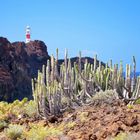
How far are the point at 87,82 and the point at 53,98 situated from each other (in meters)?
1.53

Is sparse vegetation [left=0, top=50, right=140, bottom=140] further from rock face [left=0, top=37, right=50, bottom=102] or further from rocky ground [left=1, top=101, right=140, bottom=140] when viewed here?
rock face [left=0, top=37, right=50, bottom=102]

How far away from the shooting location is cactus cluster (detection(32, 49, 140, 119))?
11688 millimetres

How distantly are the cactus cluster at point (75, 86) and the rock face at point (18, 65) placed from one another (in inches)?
972

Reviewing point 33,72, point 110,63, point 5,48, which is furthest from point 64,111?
point 33,72

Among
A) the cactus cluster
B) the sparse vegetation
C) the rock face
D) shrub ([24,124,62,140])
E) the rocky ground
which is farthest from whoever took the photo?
the rock face

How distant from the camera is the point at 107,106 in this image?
11.3 m

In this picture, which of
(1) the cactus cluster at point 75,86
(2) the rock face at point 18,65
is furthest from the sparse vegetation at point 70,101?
(2) the rock face at point 18,65

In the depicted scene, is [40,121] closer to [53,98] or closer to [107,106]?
[53,98]

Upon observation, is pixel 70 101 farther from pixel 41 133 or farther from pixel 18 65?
pixel 18 65

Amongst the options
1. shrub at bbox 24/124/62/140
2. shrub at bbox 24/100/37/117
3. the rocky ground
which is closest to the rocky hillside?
shrub at bbox 24/100/37/117

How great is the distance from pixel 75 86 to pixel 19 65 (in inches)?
1230

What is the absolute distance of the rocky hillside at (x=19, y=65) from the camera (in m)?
38.6

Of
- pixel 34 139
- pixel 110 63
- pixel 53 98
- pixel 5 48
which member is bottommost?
pixel 34 139

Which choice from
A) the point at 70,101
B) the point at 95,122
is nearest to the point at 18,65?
the point at 70,101
